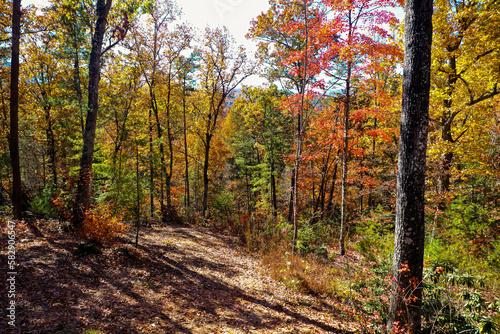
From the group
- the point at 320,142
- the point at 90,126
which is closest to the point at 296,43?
the point at 320,142

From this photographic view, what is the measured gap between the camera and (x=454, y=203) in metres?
7.68

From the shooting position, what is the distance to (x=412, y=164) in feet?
11.8

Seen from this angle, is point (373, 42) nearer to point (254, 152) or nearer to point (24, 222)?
point (24, 222)

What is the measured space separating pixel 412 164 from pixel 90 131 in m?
9.01

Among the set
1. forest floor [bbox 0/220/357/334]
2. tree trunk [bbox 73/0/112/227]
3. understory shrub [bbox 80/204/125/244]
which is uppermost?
tree trunk [bbox 73/0/112/227]

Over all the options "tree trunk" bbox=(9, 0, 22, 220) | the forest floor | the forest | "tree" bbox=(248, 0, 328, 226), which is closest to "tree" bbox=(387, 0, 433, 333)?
the forest

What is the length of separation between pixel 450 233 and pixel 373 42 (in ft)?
21.9

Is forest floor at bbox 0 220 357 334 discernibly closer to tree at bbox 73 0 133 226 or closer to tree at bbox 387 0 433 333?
tree at bbox 73 0 133 226

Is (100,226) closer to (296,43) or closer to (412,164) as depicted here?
(412,164)

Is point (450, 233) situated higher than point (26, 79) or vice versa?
point (26, 79)

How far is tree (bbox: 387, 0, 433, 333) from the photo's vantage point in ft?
11.6

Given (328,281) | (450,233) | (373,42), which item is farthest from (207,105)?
(450,233)

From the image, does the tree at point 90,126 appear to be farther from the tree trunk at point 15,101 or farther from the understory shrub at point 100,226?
the tree trunk at point 15,101

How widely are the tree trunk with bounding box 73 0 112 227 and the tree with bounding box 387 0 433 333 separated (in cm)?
841
